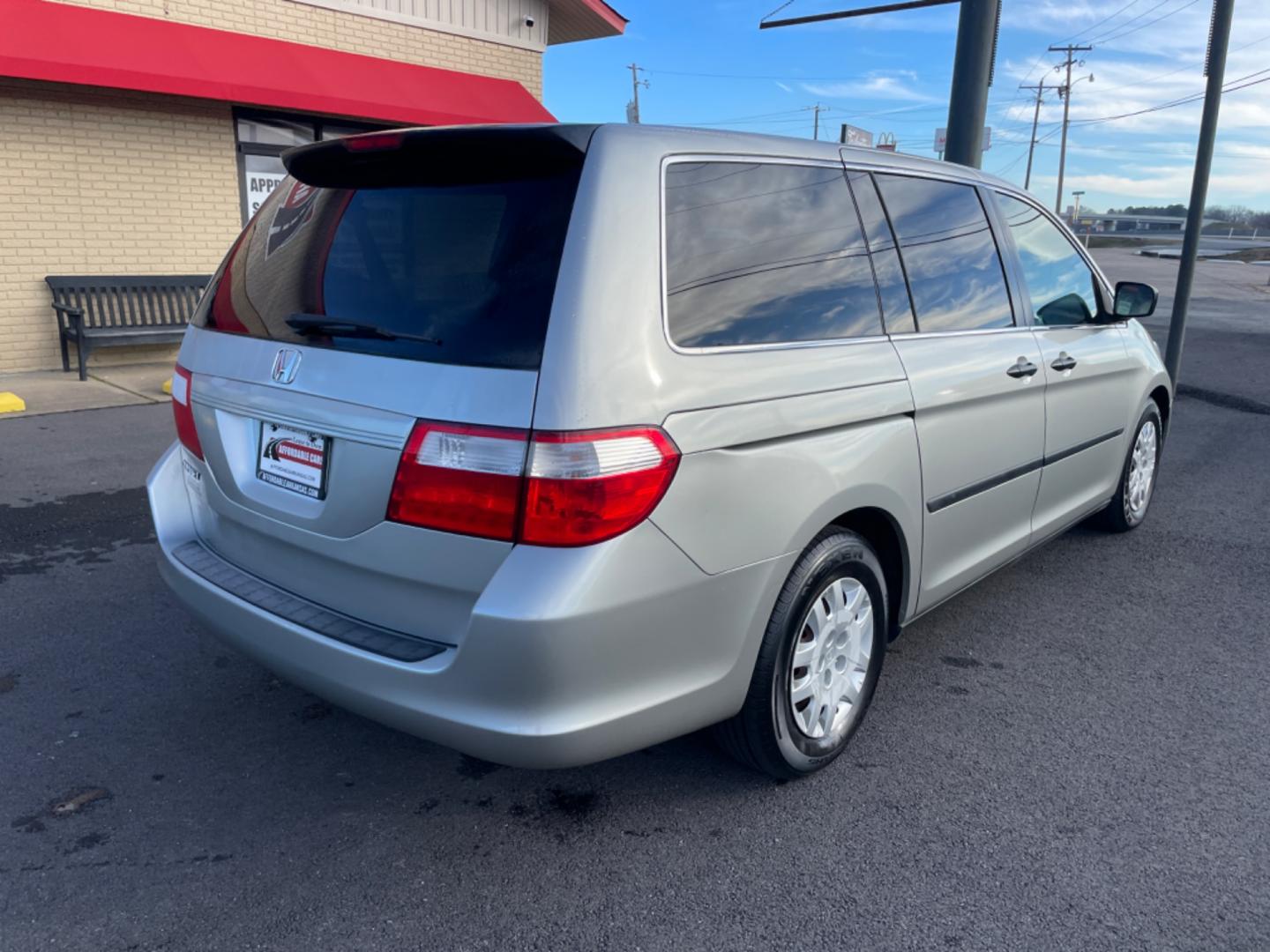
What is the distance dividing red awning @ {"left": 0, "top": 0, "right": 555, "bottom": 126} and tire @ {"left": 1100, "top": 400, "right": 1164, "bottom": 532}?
5921mm

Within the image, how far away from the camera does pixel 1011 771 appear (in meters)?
3.20

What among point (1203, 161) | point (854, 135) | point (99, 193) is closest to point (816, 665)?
point (854, 135)

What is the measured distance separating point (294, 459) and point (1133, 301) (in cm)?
394

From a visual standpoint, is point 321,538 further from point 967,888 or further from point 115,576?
point 115,576

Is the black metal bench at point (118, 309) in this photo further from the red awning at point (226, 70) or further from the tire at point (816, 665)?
the tire at point (816, 665)

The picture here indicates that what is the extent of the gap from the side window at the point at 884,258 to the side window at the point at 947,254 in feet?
0.20

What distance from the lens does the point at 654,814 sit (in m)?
2.94

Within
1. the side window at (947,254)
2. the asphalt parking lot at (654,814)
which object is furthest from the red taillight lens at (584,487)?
the side window at (947,254)

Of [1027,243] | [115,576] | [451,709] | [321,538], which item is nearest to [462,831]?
[451,709]

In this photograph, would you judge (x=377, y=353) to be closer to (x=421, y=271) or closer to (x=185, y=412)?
(x=421, y=271)

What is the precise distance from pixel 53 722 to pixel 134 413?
5686mm

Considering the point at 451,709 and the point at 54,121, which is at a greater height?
the point at 54,121

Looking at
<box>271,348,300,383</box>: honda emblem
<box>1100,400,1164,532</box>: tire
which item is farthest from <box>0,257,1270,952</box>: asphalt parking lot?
<box>271,348,300,383</box>: honda emblem

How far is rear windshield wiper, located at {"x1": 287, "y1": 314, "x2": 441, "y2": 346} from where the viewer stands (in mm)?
2475
